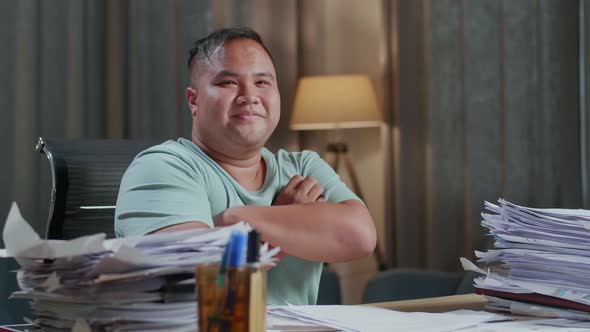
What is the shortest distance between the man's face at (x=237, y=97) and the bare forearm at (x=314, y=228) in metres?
0.20

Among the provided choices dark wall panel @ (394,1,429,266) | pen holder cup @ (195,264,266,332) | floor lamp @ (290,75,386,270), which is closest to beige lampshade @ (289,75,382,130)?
floor lamp @ (290,75,386,270)

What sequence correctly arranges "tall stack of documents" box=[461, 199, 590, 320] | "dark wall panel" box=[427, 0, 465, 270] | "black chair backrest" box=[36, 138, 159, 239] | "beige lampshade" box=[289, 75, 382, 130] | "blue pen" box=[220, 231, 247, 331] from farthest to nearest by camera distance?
"beige lampshade" box=[289, 75, 382, 130]
"dark wall panel" box=[427, 0, 465, 270]
"black chair backrest" box=[36, 138, 159, 239]
"tall stack of documents" box=[461, 199, 590, 320]
"blue pen" box=[220, 231, 247, 331]

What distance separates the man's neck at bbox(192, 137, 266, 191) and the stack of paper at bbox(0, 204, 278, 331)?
84cm

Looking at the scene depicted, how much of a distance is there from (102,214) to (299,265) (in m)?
0.49

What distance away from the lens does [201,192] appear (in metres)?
1.51

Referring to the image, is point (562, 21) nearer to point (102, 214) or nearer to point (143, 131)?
point (143, 131)

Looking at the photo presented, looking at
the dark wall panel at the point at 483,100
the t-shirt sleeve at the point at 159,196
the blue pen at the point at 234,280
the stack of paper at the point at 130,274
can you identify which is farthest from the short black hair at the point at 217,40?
the dark wall panel at the point at 483,100

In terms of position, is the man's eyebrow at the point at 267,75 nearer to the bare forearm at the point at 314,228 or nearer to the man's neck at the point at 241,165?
the man's neck at the point at 241,165

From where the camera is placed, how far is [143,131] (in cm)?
384

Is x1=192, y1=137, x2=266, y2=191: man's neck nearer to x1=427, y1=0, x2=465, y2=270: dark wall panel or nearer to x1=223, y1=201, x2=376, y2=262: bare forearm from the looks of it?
x1=223, y1=201, x2=376, y2=262: bare forearm

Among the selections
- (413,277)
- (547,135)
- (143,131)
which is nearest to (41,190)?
(143,131)

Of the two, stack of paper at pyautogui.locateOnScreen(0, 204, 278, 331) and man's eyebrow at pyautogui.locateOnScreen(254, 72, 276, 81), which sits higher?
man's eyebrow at pyautogui.locateOnScreen(254, 72, 276, 81)

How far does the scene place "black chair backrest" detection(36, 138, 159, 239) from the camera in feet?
5.83

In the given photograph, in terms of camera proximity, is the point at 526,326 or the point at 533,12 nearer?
the point at 526,326
